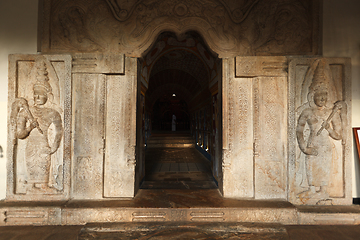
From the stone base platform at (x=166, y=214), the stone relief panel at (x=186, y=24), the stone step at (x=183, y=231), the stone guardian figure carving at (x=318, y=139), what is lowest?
the stone step at (x=183, y=231)

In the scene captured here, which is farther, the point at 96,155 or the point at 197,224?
the point at 96,155

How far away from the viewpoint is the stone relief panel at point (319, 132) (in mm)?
3123

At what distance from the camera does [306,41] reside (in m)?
3.28

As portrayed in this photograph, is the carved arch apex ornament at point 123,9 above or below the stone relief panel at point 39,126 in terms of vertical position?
above

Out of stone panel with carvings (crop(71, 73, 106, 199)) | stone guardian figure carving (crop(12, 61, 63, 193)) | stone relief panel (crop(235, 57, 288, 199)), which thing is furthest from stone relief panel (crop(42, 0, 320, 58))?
stone guardian figure carving (crop(12, 61, 63, 193))

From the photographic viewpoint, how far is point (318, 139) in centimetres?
315

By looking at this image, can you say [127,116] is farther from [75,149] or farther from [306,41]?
[306,41]

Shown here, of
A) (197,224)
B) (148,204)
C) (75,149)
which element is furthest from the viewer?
(75,149)

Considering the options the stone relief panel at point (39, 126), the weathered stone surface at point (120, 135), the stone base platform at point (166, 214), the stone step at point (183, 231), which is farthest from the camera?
the weathered stone surface at point (120, 135)

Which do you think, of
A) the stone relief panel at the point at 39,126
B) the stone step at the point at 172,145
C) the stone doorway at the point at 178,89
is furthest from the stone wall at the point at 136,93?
the stone step at the point at 172,145

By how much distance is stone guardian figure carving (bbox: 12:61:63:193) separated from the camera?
10.1 ft

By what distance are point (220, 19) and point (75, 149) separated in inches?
135

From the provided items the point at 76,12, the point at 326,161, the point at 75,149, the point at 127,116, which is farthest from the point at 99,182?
the point at 326,161

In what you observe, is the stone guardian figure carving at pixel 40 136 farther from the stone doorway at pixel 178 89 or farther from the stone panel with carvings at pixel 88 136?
the stone doorway at pixel 178 89
